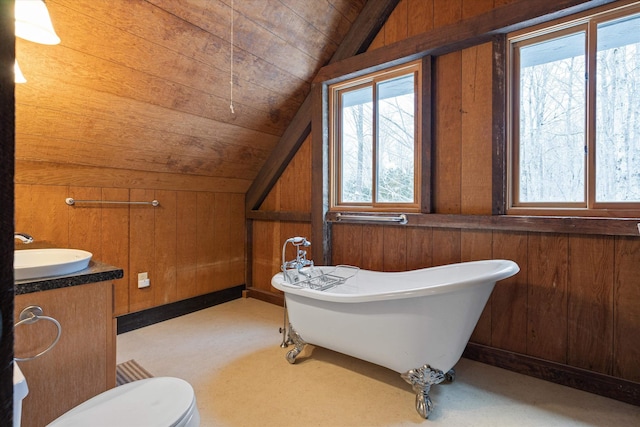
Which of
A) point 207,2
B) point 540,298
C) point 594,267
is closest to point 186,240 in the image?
point 207,2

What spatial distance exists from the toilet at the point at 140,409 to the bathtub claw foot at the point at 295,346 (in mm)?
1120

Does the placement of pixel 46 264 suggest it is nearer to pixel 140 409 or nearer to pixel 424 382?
pixel 140 409

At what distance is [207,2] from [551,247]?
101 inches

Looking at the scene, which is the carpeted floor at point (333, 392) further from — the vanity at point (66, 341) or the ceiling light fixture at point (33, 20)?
the ceiling light fixture at point (33, 20)

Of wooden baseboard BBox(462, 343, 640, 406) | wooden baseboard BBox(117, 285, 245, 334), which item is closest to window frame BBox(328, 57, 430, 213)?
wooden baseboard BBox(462, 343, 640, 406)

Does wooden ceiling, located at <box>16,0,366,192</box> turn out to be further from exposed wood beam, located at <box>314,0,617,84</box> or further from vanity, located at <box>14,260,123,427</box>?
vanity, located at <box>14,260,123,427</box>

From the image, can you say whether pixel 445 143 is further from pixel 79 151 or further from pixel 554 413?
pixel 79 151

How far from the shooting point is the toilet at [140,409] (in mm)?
961

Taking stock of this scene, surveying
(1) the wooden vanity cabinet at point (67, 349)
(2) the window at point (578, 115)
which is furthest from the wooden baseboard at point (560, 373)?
(1) the wooden vanity cabinet at point (67, 349)

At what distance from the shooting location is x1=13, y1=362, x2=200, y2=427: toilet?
3.15 ft

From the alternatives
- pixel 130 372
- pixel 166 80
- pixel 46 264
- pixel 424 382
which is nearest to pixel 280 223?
pixel 166 80

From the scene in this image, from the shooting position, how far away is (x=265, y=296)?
3551 mm

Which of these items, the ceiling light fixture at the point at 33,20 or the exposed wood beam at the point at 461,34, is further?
the exposed wood beam at the point at 461,34

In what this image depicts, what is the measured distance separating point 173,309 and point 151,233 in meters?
0.74
